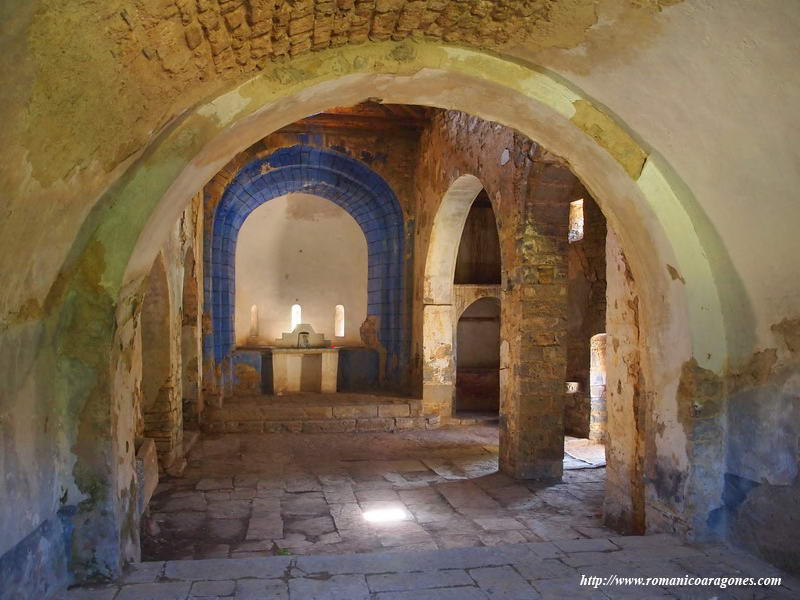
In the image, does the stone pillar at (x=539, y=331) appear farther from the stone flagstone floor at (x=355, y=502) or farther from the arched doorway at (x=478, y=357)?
the arched doorway at (x=478, y=357)

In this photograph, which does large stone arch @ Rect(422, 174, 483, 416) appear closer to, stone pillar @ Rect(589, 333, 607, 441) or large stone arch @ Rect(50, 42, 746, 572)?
stone pillar @ Rect(589, 333, 607, 441)

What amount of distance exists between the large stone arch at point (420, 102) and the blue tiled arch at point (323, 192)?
7.35 m

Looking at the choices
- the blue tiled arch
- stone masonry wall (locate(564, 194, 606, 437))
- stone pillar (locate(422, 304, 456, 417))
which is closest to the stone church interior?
stone masonry wall (locate(564, 194, 606, 437))

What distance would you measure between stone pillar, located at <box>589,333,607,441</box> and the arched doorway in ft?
8.69

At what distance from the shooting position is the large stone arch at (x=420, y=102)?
267 cm

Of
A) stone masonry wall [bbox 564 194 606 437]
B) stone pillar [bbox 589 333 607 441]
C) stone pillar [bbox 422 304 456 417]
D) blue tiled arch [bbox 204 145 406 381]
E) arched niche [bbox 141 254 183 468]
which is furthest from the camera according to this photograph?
blue tiled arch [bbox 204 145 406 381]

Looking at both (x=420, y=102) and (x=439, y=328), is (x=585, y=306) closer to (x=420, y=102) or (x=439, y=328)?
(x=439, y=328)

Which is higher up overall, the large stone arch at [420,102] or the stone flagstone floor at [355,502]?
the large stone arch at [420,102]

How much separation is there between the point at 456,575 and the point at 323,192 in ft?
31.9

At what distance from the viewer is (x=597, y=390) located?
9.09 metres

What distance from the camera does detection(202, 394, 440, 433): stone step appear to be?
897 centimetres

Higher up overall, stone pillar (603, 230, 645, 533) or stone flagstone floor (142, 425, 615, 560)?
stone pillar (603, 230, 645, 533)

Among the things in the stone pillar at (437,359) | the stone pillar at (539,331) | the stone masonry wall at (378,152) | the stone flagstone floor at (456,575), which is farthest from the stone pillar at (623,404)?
the stone masonry wall at (378,152)

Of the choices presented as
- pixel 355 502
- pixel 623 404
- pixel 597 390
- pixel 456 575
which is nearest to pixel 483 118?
pixel 623 404
